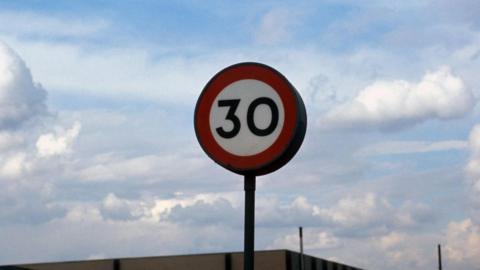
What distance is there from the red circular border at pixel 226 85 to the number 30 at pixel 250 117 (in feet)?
0.24

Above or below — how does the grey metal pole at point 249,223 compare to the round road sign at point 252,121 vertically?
below

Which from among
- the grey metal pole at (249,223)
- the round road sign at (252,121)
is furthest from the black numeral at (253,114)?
the grey metal pole at (249,223)

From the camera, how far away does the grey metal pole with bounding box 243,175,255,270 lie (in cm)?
643

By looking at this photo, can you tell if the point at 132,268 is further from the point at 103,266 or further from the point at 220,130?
the point at 220,130

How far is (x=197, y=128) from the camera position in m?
6.64

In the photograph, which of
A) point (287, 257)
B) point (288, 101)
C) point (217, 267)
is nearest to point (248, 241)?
point (288, 101)

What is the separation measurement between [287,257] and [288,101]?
1608 cm

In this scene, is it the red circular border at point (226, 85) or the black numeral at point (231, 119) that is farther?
the black numeral at point (231, 119)

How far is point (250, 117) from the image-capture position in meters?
6.47

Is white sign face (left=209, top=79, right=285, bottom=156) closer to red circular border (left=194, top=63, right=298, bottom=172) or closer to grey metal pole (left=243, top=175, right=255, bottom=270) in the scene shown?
red circular border (left=194, top=63, right=298, bottom=172)

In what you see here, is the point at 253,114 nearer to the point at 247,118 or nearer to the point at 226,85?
the point at 247,118

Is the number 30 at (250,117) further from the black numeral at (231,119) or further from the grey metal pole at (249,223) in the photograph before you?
the grey metal pole at (249,223)

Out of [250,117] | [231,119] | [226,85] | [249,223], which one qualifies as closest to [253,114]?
[250,117]

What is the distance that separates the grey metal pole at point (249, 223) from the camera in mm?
6426
